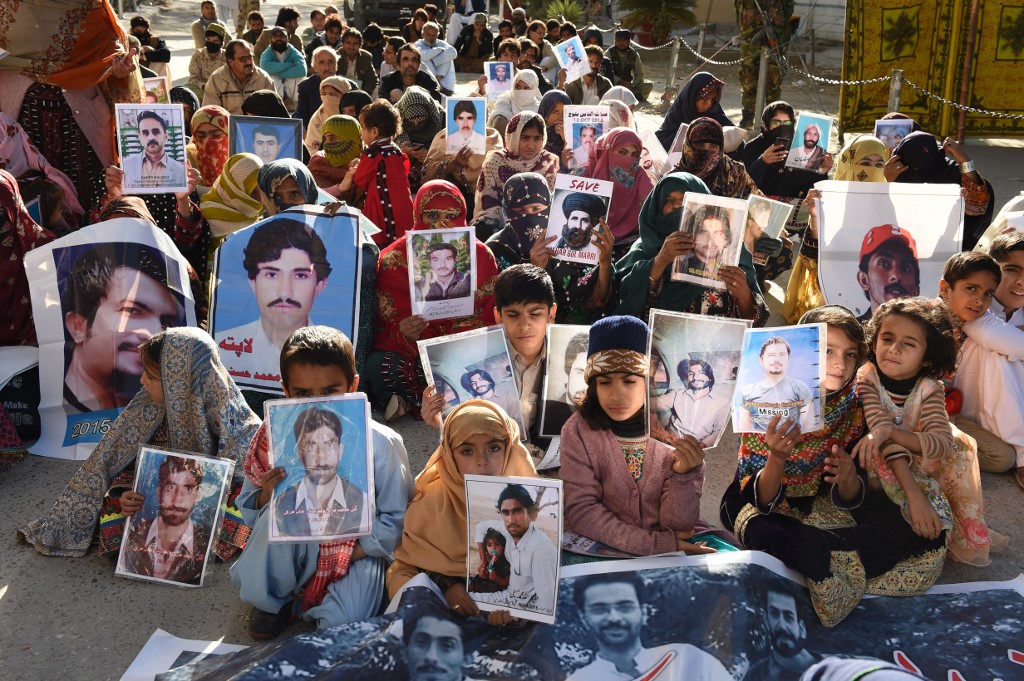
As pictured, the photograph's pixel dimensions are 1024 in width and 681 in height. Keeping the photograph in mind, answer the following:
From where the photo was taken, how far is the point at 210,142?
6414 mm

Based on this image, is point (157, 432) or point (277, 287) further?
point (277, 287)

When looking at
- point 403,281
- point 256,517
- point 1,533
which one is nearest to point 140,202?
point 403,281

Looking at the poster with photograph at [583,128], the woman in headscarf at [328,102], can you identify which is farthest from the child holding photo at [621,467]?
the woman in headscarf at [328,102]

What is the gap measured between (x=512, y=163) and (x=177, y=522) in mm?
3673

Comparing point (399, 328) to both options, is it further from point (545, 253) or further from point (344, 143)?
point (344, 143)

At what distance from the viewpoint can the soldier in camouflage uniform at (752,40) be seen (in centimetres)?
1160

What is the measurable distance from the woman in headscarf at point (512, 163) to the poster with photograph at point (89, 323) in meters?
2.32

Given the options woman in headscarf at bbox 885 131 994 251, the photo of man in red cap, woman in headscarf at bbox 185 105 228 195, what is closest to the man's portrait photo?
woman in headscarf at bbox 185 105 228 195

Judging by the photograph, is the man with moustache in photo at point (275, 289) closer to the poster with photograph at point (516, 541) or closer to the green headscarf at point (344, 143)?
the poster with photograph at point (516, 541)

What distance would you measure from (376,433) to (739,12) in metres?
10.2

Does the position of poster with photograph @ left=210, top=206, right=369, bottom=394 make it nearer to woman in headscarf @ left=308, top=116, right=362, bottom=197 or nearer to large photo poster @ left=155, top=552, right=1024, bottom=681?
large photo poster @ left=155, top=552, right=1024, bottom=681

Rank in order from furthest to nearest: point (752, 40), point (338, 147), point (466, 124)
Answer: point (752, 40) < point (466, 124) < point (338, 147)

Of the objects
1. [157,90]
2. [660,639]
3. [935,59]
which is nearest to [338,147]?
[157,90]

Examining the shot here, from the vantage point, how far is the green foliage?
62.6 feet
